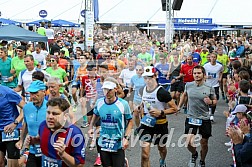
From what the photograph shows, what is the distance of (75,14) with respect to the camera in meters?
28.2

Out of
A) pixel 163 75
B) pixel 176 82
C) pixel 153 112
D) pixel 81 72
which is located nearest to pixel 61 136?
pixel 153 112

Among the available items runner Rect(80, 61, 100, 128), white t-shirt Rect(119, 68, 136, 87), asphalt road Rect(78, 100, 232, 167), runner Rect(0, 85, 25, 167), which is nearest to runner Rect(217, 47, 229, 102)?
asphalt road Rect(78, 100, 232, 167)

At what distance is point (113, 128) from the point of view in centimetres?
550

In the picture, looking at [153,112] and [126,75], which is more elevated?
[126,75]

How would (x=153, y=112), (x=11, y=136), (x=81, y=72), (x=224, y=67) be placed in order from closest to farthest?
(x=11, y=136)
(x=153, y=112)
(x=81, y=72)
(x=224, y=67)

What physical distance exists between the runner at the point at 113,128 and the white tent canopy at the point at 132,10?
53.9 feet

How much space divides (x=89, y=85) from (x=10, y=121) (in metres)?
3.54

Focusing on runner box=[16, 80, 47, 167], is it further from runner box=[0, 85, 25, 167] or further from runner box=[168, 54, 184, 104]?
runner box=[168, 54, 184, 104]

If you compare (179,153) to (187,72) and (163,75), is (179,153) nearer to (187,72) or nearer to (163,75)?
(163,75)

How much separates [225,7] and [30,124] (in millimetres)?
19151

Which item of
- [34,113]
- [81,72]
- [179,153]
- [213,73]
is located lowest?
[179,153]

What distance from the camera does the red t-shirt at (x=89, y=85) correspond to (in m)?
9.05

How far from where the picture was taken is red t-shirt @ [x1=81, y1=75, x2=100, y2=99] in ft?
29.7

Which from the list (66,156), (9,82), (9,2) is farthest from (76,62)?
(9,2)
